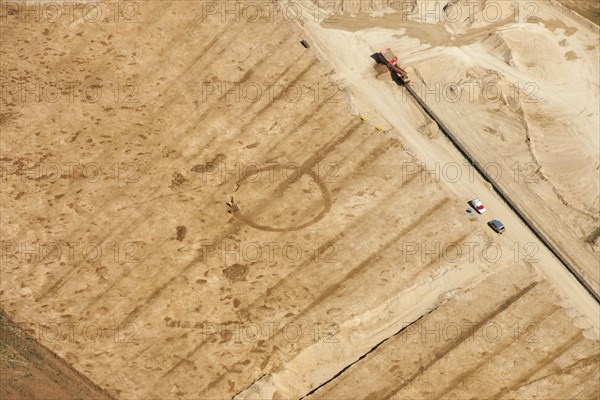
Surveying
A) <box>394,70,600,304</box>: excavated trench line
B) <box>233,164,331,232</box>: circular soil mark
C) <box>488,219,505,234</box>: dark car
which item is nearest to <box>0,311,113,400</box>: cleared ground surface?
<box>233,164,331,232</box>: circular soil mark

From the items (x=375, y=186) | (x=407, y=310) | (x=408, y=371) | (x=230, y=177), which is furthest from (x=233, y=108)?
(x=408, y=371)

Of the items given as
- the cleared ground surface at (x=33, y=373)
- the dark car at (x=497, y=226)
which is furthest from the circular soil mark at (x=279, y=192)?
the cleared ground surface at (x=33, y=373)

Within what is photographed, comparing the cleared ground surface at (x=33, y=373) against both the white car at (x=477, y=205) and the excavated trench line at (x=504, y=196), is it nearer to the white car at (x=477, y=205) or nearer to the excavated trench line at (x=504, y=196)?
the white car at (x=477, y=205)

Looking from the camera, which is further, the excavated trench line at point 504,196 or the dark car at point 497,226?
the dark car at point 497,226

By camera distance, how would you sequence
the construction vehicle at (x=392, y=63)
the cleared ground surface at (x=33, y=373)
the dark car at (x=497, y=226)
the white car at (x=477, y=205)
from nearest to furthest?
1. the cleared ground surface at (x=33, y=373)
2. the dark car at (x=497, y=226)
3. the white car at (x=477, y=205)
4. the construction vehicle at (x=392, y=63)

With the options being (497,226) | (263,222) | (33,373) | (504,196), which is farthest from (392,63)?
(33,373)

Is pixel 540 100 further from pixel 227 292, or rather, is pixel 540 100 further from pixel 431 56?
Answer: pixel 227 292

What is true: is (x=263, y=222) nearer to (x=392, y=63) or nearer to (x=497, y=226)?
(x=497, y=226)
